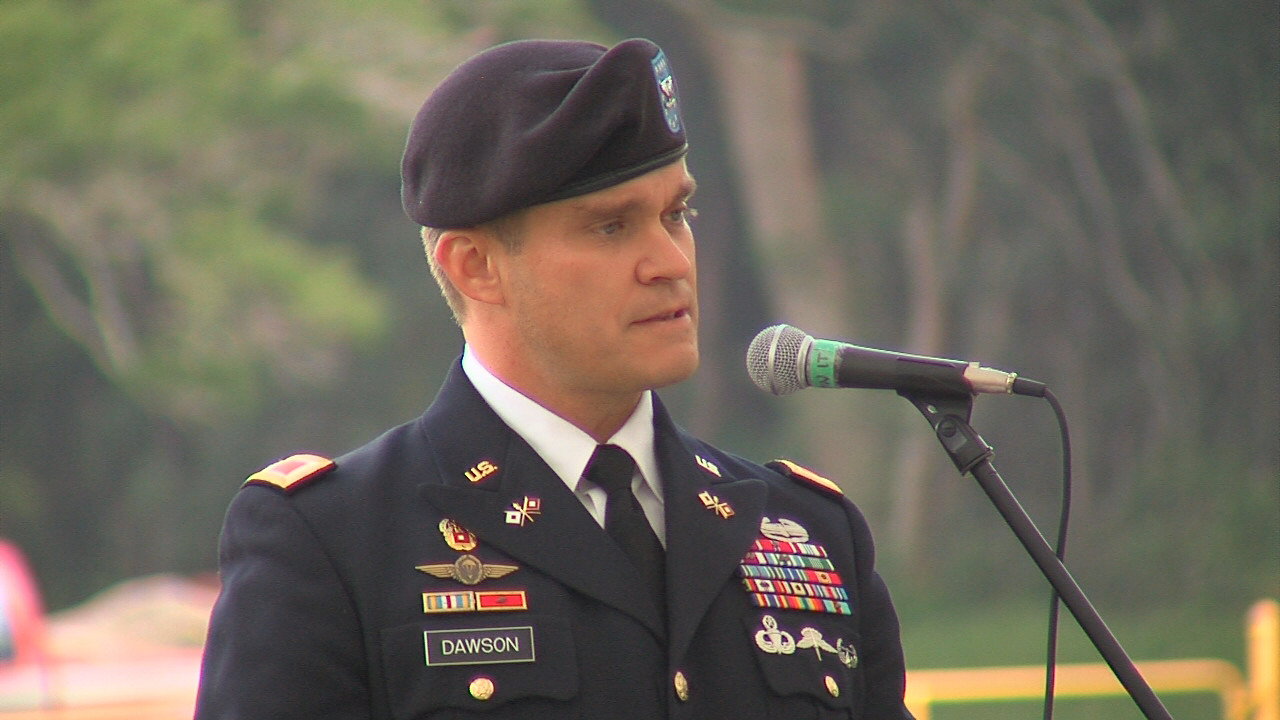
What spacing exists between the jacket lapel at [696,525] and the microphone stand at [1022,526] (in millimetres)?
270

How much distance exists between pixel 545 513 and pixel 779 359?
31 centimetres

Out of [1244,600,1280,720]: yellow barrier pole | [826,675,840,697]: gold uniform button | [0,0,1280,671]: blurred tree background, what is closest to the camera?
[826,675,840,697]: gold uniform button

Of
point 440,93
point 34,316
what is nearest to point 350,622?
A: point 440,93

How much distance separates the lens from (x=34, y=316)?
10641mm

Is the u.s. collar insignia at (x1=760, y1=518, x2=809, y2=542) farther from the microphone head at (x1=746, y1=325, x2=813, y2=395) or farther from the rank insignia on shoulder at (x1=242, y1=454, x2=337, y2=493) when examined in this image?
the rank insignia on shoulder at (x1=242, y1=454, x2=337, y2=493)

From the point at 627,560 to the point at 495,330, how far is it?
323 millimetres

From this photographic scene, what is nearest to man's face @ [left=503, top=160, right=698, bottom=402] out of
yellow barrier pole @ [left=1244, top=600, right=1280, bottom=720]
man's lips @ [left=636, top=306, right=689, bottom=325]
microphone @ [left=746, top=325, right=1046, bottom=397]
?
man's lips @ [left=636, top=306, right=689, bottom=325]

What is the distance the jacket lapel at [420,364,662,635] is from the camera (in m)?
1.65

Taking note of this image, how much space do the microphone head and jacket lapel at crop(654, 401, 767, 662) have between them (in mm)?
165

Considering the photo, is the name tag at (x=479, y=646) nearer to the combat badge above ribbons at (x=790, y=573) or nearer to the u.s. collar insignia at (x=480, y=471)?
the u.s. collar insignia at (x=480, y=471)

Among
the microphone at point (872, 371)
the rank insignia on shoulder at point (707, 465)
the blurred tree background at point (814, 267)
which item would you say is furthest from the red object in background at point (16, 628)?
the microphone at point (872, 371)

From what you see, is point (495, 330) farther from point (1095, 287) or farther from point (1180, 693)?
point (1095, 287)

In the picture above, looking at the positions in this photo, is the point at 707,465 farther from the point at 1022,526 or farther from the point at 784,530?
the point at 1022,526

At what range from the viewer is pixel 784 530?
6.14 feet
